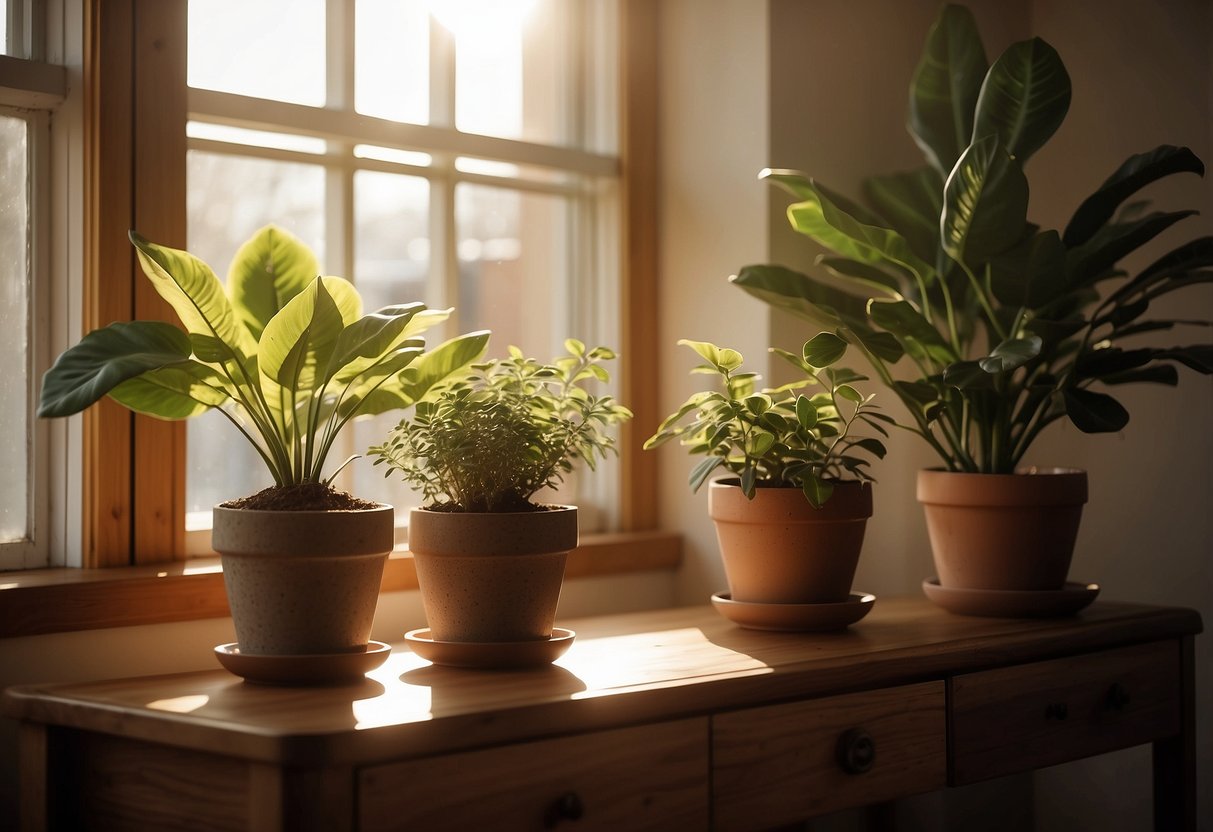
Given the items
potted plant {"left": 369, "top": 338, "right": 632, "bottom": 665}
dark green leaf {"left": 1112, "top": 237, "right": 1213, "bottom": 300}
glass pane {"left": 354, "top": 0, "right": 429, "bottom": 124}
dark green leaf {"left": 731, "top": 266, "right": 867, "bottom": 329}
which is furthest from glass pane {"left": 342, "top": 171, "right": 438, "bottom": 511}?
dark green leaf {"left": 1112, "top": 237, "right": 1213, "bottom": 300}

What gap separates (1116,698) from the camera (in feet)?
6.45

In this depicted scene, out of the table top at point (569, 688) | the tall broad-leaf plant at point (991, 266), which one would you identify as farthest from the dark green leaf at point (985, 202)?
the table top at point (569, 688)

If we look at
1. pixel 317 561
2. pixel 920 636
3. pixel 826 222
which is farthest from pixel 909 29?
pixel 317 561

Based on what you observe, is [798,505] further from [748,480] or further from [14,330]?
[14,330]

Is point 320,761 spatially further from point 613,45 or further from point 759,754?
point 613,45

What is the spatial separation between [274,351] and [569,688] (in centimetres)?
56

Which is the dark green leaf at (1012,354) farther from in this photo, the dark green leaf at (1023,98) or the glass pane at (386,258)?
the glass pane at (386,258)

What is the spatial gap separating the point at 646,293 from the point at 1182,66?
1206 mm

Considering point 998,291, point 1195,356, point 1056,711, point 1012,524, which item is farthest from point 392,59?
point 1056,711

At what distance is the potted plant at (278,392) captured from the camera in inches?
57.3

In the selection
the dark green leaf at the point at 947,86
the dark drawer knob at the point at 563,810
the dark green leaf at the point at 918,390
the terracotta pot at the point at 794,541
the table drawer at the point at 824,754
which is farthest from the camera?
the dark green leaf at the point at 947,86

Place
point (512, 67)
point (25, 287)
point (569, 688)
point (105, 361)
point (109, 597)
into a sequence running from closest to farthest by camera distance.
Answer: point (105, 361) → point (569, 688) → point (109, 597) → point (25, 287) → point (512, 67)

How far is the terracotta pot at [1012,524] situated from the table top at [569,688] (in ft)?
0.26

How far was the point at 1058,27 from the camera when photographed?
106 inches
